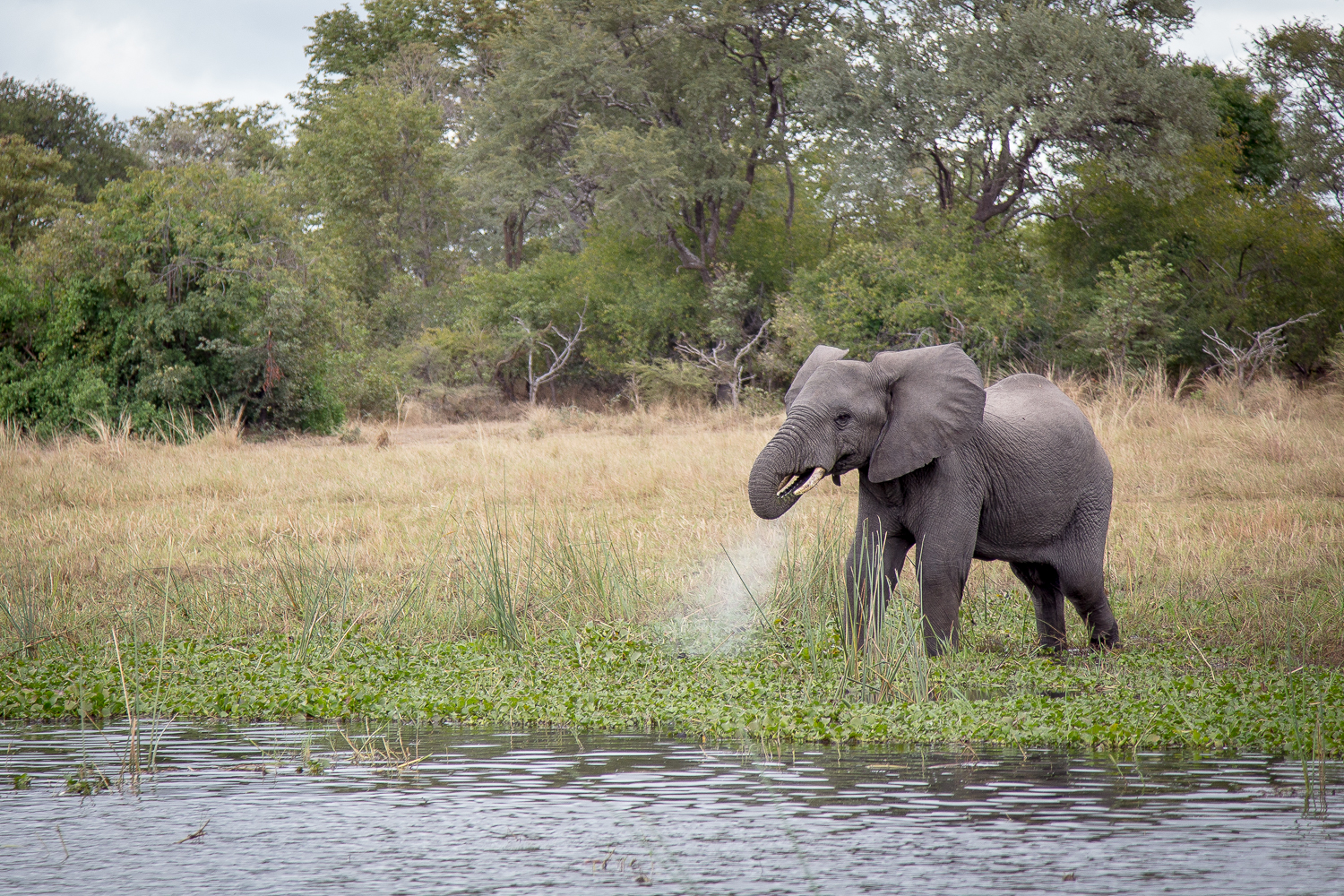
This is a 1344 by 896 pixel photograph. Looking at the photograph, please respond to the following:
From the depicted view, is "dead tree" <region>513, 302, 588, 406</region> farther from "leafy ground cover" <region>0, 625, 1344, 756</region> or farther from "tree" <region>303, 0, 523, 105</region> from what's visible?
"leafy ground cover" <region>0, 625, 1344, 756</region>

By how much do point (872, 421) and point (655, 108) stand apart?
25.6 metres

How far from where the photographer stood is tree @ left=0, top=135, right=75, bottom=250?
106 ft

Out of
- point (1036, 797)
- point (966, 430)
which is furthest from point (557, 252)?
point (1036, 797)

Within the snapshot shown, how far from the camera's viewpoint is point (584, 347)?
34.7m

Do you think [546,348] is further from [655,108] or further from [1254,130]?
[1254,130]

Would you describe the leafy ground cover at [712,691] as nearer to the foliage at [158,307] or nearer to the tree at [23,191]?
the foliage at [158,307]

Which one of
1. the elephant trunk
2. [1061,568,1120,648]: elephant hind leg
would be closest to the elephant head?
the elephant trunk

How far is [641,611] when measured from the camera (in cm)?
877

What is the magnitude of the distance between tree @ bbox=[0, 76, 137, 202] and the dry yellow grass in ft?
85.3

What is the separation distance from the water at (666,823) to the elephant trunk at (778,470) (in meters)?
1.33

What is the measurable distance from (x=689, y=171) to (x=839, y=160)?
15.4 ft

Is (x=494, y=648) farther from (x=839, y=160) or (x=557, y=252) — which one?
(x=557, y=252)

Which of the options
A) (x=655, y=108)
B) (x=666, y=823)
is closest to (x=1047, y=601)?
(x=666, y=823)

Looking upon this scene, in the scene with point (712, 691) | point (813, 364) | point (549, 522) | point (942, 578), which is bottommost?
point (712, 691)
